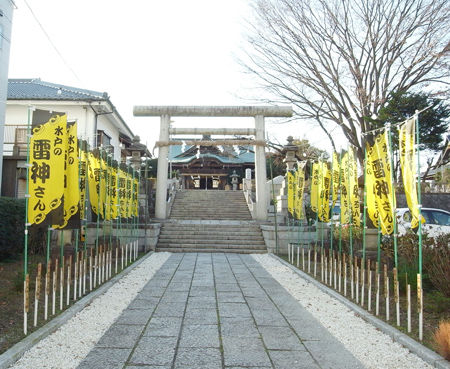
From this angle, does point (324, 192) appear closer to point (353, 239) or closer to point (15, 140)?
point (353, 239)

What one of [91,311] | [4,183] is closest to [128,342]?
[91,311]

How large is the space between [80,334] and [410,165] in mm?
4338

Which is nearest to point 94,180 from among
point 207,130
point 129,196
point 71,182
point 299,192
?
point 129,196

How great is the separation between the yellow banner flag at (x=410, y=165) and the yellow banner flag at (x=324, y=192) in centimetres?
480

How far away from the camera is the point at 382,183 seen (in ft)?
18.7

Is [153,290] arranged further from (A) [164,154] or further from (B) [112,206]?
(A) [164,154]

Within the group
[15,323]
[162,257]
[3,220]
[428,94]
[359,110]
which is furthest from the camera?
[359,110]

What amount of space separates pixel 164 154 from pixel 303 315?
11398 mm

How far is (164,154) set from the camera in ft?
50.1

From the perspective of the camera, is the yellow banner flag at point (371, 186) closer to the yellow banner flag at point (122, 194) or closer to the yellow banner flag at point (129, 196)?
the yellow banner flag at point (122, 194)

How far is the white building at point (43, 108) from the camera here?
17.2 metres

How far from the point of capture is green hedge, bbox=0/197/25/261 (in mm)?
8094

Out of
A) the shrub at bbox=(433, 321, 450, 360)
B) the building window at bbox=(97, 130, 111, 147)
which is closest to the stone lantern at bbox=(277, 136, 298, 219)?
the building window at bbox=(97, 130, 111, 147)

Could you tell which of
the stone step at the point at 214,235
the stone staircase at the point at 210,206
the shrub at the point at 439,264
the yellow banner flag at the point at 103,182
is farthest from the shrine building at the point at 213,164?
the shrub at the point at 439,264
